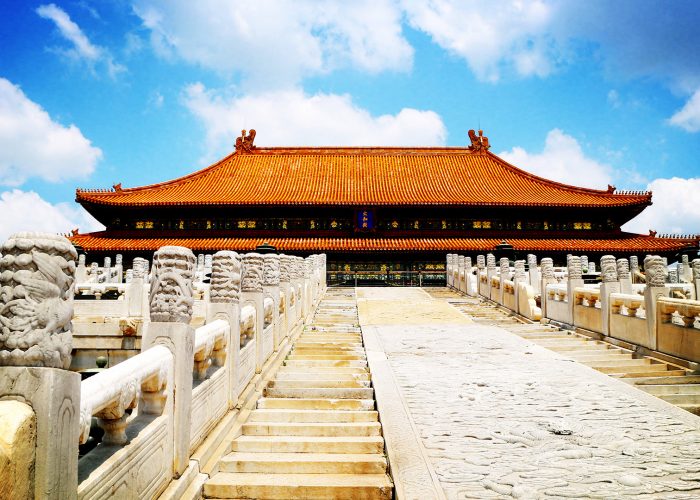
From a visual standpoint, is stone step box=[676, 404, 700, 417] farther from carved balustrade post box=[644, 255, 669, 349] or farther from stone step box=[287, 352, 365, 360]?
stone step box=[287, 352, 365, 360]

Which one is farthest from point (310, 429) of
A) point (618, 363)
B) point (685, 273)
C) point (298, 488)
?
point (685, 273)

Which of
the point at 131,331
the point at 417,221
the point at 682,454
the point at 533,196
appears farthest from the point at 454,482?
the point at 533,196

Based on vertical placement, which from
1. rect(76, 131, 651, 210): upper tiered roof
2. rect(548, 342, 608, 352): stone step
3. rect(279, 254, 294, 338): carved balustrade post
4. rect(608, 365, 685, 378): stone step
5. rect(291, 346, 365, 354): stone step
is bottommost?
rect(608, 365, 685, 378): stone step

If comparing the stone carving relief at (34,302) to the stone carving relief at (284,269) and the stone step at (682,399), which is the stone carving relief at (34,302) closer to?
the stone step at (682,399)

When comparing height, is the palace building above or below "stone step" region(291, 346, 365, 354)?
above

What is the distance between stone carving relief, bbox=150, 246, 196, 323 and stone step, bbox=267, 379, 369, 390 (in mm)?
3167

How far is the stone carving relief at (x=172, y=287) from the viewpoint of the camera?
3.70m

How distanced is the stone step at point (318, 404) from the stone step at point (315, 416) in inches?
12.4

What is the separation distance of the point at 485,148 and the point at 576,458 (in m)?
34.9

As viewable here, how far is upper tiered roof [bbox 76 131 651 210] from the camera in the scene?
97.6 feet

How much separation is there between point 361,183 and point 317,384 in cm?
2704

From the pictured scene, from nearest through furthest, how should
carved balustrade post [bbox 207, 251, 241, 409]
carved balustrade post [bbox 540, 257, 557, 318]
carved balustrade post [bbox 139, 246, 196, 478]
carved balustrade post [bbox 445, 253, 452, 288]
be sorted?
1. carved balustrade post [bbox 139, 246, 196, 478]
2. carved balustrade post [bbox 207, 251, 241, 409]
3. carved balustrade post [bbox 540, 257, 557, 318]
4. carved balustrade post [bbox 445, 253, 452, 288]

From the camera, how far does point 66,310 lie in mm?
2248

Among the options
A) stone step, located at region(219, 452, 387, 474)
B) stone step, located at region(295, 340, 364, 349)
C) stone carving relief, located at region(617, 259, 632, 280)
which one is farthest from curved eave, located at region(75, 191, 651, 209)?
stone step, located at region(219, 452, 387, 474)
